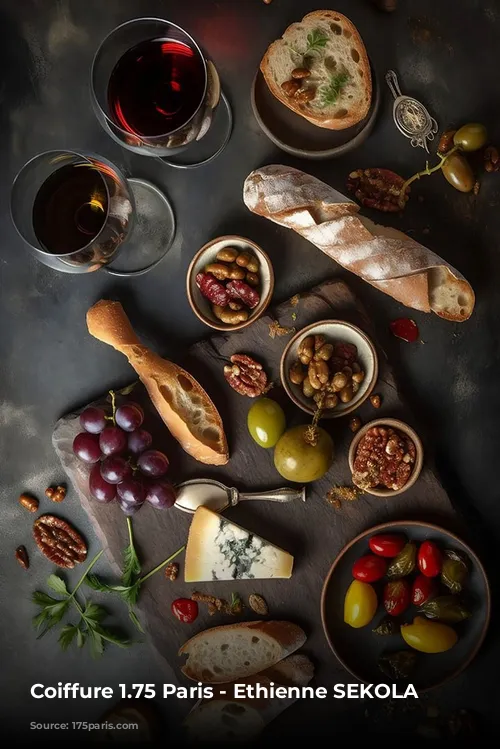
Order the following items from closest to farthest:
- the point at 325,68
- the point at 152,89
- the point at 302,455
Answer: the point at 152,89
the point at 302,455
the point at 325,68

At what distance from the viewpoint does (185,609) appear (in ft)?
5.66

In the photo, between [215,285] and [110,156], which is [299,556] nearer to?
[215,285]

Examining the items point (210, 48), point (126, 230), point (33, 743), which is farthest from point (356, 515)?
point (210, 48)

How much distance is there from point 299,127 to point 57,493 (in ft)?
3.41

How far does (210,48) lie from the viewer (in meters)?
1.78

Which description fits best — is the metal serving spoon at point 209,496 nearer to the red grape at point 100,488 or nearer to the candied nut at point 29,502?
the red grape at point 100,488

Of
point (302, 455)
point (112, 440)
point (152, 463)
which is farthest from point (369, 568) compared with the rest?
point (112, 440)

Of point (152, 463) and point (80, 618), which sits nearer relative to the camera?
point (152, 463)

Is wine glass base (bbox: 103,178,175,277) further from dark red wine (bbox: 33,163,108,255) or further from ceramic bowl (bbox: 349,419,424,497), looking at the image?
ceramic bowl (bbox: 349,419,424,497)

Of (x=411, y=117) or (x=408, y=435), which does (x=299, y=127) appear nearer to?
(x=411, y=117)

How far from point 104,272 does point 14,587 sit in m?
0.80

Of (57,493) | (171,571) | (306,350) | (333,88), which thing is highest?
(333,88)

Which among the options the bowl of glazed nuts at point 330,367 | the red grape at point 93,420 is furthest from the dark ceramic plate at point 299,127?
the red grape at point 93,420

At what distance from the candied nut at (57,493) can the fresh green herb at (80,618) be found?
0.16 m
